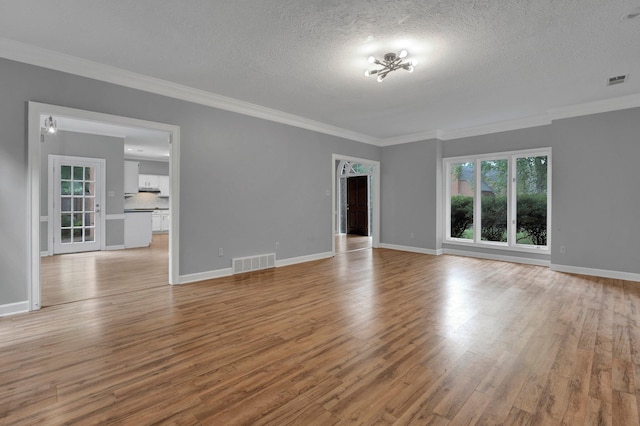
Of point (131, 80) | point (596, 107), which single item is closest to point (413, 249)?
point (596, 107)

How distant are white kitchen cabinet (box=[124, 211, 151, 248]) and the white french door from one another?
0.62 m

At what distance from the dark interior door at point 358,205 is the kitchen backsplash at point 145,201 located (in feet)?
23.0

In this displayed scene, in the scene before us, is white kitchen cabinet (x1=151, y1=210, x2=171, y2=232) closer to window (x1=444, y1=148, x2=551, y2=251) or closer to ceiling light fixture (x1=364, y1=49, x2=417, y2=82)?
window (x1=444, y1=148, x2=551, y2=251)

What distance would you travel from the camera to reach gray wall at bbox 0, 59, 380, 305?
3.18 m

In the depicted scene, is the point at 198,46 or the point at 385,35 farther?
the point at 198,46

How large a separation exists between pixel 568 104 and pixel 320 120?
4.26 m

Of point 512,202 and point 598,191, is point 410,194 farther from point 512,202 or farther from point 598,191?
point 598,191

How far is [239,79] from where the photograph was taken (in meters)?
4.03

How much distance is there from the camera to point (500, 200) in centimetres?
635

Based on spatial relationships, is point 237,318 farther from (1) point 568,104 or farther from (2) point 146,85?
(1) point 568,104

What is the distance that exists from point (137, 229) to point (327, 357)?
7.73m

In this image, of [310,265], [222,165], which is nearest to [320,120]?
[222,165]

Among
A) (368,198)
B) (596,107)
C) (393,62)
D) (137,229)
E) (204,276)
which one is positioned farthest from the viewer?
(368,198)

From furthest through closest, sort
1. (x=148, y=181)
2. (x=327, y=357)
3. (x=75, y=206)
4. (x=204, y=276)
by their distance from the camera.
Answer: (x=148, y=181), (x=75, y=206), (x=204, y=276), (x=327, y=357)
